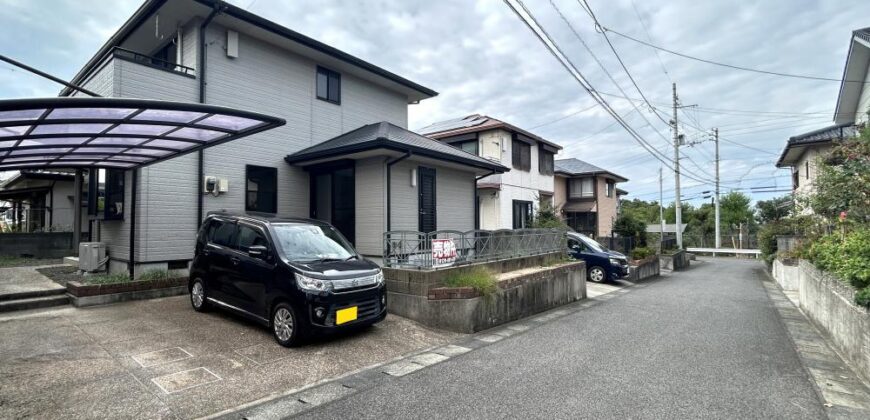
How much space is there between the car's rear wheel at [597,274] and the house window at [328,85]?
9.34 m

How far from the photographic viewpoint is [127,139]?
5.83 m

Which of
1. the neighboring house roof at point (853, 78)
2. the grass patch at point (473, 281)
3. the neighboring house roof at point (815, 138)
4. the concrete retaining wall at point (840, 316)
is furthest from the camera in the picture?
the neighboring house roof at point (815, 138)

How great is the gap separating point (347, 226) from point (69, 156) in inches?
195

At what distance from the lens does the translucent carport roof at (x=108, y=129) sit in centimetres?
423

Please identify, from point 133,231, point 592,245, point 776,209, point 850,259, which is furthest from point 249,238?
point 776,209

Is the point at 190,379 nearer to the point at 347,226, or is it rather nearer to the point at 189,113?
the point at 189,113

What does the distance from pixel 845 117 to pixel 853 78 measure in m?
3.47

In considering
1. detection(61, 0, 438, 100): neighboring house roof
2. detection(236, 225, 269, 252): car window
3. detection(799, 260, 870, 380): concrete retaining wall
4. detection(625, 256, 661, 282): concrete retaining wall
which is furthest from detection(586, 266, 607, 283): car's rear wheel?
detection(236, 225, 269, 252): car window

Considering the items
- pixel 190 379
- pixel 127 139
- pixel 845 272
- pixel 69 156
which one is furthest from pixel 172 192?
pixel 845 272

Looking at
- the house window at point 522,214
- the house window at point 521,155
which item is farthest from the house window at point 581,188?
the house window at point 522,214

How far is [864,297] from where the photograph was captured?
4203 mm

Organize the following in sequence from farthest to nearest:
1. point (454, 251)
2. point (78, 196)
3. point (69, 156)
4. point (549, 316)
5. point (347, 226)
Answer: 1. point (78, 196)
2. point (347, 226)
3. point (549, 316)
4. point (454, 251)
5. point (69, 156)

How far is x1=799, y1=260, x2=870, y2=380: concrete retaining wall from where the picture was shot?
435cm

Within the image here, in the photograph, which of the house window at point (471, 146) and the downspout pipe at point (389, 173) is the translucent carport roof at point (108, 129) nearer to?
the downspout pipe at point (389, 173)
